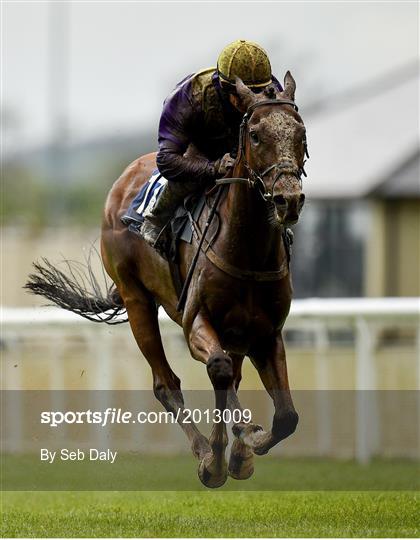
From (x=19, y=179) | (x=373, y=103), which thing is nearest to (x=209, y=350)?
(x=373, y=103)

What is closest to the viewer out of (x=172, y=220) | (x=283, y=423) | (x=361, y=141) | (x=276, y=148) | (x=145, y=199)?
(x=276, y=148)

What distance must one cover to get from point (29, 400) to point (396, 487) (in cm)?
293

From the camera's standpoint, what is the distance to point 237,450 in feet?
23.2

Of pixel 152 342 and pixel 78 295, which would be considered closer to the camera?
pixel 152 342

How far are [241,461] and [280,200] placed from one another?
4.78 feet

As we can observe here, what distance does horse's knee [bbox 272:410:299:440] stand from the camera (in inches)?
268

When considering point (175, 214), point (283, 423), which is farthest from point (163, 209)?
point (283, 423)

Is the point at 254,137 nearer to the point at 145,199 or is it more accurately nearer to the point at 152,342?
the point at 145,199

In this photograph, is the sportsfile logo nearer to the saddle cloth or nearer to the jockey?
the saddle cloth

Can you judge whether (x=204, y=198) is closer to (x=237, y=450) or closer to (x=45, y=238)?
(x=237, y=450)

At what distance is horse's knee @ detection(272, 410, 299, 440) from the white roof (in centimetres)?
1055

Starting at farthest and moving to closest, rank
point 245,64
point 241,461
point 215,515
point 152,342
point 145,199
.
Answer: point 152,342, point 145,199, point 215,515, point 241,461, point 245,64

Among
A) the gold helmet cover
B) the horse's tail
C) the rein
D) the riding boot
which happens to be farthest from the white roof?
the gold helmet cover

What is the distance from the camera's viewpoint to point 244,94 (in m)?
6.55
